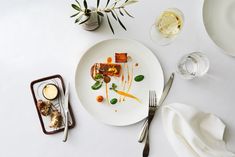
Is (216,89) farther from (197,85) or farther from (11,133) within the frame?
(11,133)

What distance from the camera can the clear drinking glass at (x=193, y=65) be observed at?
2.97ft

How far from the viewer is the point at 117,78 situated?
93 centimetres

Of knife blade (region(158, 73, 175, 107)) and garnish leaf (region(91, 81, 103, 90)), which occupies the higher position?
garnish leaf (region(91, 81, 103, 90))

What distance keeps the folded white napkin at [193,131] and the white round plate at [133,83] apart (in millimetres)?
81

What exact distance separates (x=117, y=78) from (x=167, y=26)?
23 cm

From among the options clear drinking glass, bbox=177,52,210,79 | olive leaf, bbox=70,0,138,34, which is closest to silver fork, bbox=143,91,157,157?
clear drinking glass, bbox=177,52,210,79

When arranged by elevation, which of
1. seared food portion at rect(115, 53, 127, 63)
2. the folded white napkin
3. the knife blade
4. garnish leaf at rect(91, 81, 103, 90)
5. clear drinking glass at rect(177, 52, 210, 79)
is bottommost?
the folded white napkin

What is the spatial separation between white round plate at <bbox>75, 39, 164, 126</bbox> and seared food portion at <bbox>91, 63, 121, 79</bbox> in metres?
0.02

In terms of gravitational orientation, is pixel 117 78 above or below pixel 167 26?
below

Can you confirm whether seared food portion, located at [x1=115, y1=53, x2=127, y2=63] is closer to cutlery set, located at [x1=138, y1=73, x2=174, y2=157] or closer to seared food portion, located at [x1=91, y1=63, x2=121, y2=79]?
seared food portion, located at [x1=91, y1=63, x2=121, y2=79]

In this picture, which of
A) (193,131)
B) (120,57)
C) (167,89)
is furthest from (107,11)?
(193,131)

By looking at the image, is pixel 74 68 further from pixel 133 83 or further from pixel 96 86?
pixel 133 83

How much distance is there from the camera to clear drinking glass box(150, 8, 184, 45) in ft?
2.94

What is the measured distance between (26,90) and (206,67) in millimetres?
580
